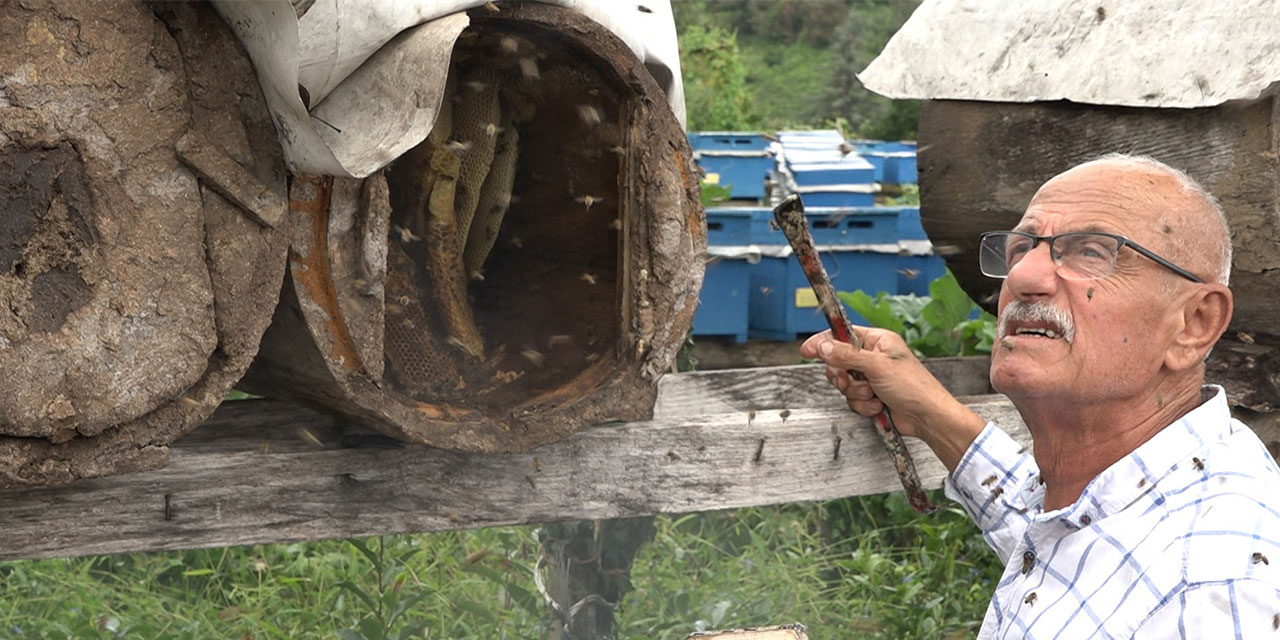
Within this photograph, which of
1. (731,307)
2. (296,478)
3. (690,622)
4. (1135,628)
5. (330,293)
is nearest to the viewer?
(1135,628)

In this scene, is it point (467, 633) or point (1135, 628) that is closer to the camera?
point (1135, 628)

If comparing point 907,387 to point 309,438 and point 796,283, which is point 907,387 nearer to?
point 309,438

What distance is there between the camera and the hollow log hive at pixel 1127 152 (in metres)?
2.87

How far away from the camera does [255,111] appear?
2.07m

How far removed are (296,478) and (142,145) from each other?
0.75m

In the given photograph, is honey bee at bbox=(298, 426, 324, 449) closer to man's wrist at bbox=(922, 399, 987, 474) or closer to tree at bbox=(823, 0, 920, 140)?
man's wrist at bbox=(922, 399, 987, 474)

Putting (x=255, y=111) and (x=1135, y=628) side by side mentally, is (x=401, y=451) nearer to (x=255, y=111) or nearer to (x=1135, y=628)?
(x=255, y=111)

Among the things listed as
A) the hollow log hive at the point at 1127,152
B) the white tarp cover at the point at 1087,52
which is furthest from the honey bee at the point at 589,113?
the hollow log hive at the point at 1127,152

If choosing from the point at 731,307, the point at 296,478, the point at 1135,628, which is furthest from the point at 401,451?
the point at 731,307

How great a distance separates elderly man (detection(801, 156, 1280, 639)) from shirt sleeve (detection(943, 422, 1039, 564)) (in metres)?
0.25

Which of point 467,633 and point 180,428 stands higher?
point 180,428

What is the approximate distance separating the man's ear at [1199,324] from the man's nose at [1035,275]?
21cm

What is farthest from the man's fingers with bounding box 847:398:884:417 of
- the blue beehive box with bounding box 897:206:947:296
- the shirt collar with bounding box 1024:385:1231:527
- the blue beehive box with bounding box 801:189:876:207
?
the blue beehive box with bounding box 801:189:876:207

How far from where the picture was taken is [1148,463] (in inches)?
80.9
